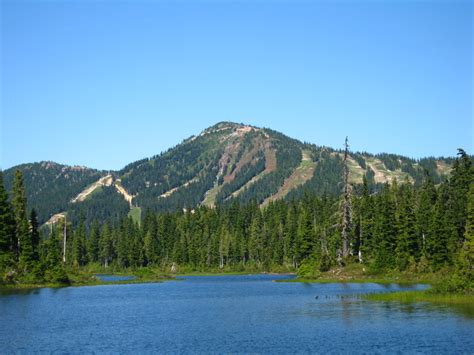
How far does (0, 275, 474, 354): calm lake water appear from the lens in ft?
162

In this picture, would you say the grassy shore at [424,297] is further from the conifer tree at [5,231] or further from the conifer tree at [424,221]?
the conifer tree at [5,231]

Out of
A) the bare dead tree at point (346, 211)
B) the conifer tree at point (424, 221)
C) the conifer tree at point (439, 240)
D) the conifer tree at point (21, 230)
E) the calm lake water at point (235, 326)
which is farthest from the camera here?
the bare dead tree at point (346, 211)

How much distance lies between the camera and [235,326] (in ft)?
202

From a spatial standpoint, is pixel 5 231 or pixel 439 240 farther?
pixel 5 231

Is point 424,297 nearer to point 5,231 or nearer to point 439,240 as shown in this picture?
point 439,240

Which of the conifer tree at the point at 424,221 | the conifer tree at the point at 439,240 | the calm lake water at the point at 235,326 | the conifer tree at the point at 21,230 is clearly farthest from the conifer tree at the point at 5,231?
the conifer tree at the point at 424,221

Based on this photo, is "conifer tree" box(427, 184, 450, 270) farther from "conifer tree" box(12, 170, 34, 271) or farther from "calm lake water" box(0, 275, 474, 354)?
"conifer tree" box(12, 170, 34, 271)

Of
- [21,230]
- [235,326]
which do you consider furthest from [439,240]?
[21,230]

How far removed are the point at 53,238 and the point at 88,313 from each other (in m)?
53.3

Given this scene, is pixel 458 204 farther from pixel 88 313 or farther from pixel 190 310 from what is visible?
pixel 88 313

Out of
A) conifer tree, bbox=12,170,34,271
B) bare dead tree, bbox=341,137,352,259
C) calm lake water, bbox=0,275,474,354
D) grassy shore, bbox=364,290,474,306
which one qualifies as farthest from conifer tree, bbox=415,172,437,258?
conifer tree, bbox=12,170,34,271

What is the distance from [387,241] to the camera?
125312mm

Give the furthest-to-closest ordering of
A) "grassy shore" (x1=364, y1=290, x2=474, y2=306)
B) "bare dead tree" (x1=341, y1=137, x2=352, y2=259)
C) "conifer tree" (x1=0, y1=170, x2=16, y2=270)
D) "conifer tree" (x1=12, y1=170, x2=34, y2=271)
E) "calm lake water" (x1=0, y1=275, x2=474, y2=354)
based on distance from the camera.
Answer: "bare dead tree" (x1=341, y1=137, x2=352, y2=259) < "conifer tree" (x1=12, y1=170, x2=34, y2=271) < "conifer tree" (x1=0, y1=170, x2=16, y2=270) < "grassy shore" (x1=364, y1=290, x2=474, y2=306) < "calm lake water" (x1=0, y1=275, x2=474, y2=354)

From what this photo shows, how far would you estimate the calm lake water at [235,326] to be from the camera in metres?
49.5
